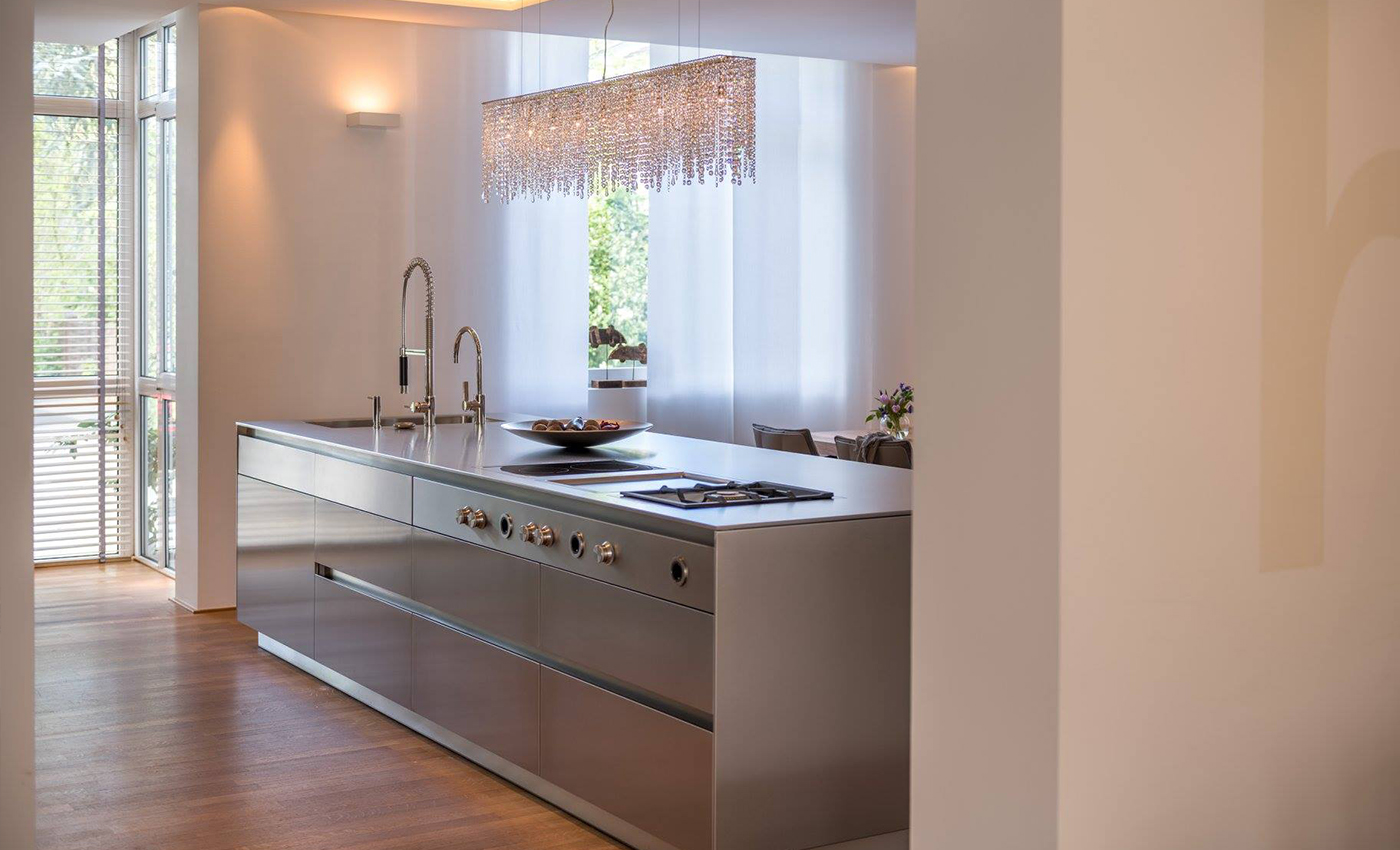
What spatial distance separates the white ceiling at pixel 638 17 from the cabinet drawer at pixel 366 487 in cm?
232

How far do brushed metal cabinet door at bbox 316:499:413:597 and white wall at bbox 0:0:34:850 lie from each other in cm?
226

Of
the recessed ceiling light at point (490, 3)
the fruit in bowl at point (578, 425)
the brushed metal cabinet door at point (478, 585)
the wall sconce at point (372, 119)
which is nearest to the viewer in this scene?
the brushed metal cabinet door at point (478, 585)

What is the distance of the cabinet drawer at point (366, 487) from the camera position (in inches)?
174

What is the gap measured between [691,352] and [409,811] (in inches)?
164

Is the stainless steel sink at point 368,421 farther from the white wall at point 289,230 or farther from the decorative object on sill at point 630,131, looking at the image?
the decorative object on sill at point 630,131

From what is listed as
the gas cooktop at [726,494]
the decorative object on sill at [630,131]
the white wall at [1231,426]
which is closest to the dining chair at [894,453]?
the decorative object on sill at [630,131]

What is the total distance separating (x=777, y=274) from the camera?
7.75 meters

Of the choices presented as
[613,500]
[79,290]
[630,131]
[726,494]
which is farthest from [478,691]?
[79,290]

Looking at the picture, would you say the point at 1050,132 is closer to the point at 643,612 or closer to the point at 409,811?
the point at 643,612

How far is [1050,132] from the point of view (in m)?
1.74

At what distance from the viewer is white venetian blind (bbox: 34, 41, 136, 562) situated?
284 inches

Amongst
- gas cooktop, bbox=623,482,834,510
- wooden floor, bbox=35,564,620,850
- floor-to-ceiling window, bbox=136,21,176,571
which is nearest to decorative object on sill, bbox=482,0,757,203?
gas cooktop, bbox=623,482,834,510

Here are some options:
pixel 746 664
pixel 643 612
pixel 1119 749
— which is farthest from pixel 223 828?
pixel 1119 749

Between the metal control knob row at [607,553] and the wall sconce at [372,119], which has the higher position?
the wall sconce at [372,119]
